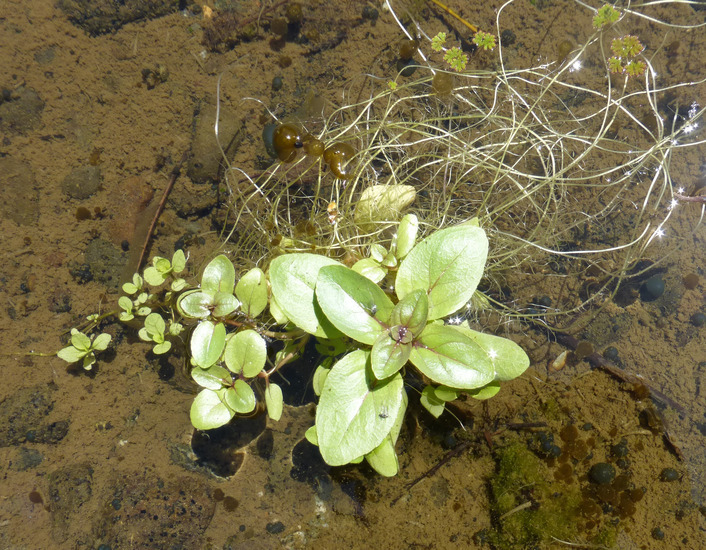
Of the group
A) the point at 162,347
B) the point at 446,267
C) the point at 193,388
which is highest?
the point at 446,267

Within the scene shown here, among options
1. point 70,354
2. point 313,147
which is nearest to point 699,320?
point 313,147

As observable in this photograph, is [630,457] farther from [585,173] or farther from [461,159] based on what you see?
[461,159]

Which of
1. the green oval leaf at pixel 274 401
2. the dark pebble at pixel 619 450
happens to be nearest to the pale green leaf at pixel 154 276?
the green oval leaf at pixel 274 401

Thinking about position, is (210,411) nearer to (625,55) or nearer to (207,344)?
(207,344)

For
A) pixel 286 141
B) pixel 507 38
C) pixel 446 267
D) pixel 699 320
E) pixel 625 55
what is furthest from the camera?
pixel 507 38

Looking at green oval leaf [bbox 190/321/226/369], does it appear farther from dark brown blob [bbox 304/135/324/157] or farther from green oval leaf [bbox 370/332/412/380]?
dark brown blob [bbox 304/135/324/157]

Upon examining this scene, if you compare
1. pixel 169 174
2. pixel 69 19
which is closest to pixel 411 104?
pixel 169 174

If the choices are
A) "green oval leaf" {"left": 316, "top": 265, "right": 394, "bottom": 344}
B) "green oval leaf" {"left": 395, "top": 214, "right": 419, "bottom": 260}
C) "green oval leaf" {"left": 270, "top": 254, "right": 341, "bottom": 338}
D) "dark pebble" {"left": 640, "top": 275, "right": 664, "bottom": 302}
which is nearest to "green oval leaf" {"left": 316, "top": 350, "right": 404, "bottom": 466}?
"green oval leaf" {"left": 316, "top": 265, "right": 394, "bottom": 344}
